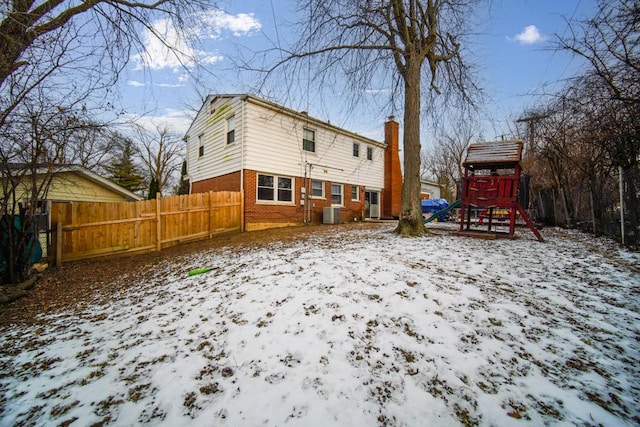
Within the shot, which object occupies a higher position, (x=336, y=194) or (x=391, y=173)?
(x=391, y=173)

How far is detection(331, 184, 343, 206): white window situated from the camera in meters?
14.9

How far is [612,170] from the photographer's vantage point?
24.0 ft

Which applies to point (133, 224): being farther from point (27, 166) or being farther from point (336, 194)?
point (336, 194)

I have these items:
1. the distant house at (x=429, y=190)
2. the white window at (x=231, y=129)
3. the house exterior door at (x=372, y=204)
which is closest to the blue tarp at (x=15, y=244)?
the white window at (x=231, y=129)

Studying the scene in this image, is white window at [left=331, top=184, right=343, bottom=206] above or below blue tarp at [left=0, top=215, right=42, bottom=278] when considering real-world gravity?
above

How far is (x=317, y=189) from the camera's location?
14016 mm

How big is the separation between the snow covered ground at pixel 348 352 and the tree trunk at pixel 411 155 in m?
3.30

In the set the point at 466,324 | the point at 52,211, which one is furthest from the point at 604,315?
the point at 52,211

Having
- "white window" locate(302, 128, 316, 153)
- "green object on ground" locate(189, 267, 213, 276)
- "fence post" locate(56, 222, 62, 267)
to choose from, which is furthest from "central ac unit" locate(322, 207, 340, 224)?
"fence post" locate(56, 222, 62, 267)

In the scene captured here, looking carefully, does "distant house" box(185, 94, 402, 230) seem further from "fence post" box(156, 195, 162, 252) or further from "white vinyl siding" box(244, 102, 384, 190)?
"fence post" box(156, 195, 162, 252)

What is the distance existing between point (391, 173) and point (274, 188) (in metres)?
9.93

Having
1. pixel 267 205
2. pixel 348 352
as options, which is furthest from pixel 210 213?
pixel 348 352

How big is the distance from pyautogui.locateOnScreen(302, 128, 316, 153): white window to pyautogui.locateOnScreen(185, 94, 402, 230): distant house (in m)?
0.05

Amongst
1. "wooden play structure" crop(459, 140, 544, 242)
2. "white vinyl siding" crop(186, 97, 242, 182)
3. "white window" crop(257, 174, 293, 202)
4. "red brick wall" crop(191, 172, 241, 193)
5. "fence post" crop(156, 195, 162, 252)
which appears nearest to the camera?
"wooden play structure" crop(459, 140, 544, 242)
